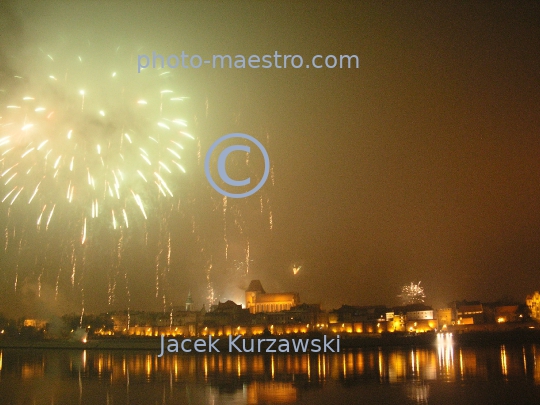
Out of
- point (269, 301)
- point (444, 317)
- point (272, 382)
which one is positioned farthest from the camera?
point (269, 301)

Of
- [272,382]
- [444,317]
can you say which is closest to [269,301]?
[444,317]

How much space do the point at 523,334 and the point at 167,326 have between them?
18.4 meters

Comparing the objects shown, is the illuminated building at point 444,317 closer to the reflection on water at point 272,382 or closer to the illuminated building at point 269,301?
the illuminated building at point 269,301

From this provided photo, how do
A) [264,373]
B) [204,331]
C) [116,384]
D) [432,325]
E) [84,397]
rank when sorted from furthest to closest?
[432,325] → [204,331] → [264,373] → [116,384] → [84,397]

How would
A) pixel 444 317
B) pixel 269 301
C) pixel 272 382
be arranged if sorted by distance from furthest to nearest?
pixel 269 301 < pixel 444 317 < pixel 272 382

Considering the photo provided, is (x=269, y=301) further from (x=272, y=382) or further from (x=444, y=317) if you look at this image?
(x=272, y=382)

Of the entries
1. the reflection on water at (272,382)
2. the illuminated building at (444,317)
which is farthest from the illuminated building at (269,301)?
the reflection on water at (272,382)

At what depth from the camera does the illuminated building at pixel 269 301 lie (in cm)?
3962

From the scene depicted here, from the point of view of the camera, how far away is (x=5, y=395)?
30.7 feet

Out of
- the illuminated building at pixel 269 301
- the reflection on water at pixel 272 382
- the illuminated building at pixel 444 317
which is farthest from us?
the illuminated building at pixel 269 301

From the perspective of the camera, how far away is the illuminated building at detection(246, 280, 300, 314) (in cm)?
3962

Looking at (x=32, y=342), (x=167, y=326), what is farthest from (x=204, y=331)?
(x=32, y=342)

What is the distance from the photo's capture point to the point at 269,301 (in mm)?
40375

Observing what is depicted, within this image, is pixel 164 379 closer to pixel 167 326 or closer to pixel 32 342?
pixel 167 326
